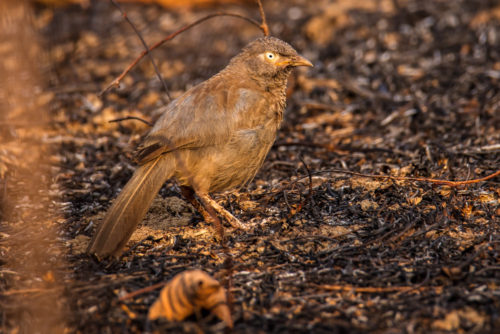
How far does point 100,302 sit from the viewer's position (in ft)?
10.5

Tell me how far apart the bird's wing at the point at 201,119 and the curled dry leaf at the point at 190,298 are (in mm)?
1379

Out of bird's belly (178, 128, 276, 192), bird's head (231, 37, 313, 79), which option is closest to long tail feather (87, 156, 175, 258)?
bird's belly (178, 128, 276, 192)

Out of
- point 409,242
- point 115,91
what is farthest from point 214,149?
point 115,91

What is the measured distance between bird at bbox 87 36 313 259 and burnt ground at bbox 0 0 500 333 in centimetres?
31

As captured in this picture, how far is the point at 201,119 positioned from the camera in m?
4.24

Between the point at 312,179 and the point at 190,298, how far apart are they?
90.8 inches

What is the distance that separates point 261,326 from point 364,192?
189 cm

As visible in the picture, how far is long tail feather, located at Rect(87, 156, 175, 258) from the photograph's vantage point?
147 inches

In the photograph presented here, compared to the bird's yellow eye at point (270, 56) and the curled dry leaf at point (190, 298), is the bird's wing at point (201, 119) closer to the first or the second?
the bird's yellow eye at point (270, 56)

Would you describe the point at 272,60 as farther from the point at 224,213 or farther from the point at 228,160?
the point at 224,213

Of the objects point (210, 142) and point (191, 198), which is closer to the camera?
point (210, 142)

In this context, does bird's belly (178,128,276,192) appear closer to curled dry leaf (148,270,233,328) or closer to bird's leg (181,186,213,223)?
bird's leg (181,186,213,223)

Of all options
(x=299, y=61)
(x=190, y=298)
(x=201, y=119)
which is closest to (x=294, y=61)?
(x=299, y=61)

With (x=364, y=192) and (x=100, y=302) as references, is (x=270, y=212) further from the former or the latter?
(x=100, y=302)
